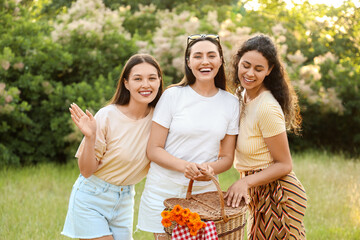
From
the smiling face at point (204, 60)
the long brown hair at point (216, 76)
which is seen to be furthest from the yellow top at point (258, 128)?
the smiling face at point (204, 60)

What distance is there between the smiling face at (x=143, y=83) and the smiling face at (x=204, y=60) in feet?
0.91

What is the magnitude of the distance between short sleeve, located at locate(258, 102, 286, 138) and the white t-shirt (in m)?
0.20

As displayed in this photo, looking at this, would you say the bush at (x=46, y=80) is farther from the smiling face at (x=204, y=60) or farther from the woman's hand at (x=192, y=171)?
the woman's hand at (x=192, y=171)

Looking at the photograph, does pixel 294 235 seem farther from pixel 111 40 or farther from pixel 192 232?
pixel 111 40

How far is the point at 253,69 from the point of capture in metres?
2.88

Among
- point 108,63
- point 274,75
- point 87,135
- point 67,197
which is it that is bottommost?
point 67,197

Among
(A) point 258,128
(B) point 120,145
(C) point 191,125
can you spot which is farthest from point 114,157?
(A) point 258,128

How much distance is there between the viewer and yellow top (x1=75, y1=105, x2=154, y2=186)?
9.53ft

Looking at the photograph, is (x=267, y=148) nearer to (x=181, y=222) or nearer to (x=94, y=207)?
(x=181, y=222)

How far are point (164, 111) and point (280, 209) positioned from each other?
0.98 metres

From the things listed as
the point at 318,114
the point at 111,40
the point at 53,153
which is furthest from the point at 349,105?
the point at 53,153

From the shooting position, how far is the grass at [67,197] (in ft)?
14.6

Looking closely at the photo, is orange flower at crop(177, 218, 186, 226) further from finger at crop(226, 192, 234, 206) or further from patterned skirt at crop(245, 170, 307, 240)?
patterned skirt at crop(245, 170, 307, 240)

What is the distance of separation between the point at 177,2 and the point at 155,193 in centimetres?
1178
